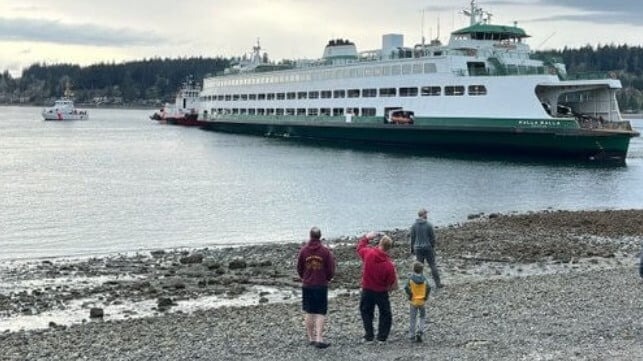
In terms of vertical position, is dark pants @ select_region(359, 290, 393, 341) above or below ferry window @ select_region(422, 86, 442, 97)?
below

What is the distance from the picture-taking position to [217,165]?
5431 cm

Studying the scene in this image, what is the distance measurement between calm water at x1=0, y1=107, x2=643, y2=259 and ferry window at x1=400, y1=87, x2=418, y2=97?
5769 millimetres

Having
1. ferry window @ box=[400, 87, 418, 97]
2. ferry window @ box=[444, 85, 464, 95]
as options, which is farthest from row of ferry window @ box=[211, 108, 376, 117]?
ferry window @ box=[444, 85, 464, 95]

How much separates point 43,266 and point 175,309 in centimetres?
663

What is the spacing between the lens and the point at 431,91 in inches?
2397

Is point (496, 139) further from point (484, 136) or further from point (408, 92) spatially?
point (408, 92)

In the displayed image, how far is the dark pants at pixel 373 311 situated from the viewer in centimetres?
1062

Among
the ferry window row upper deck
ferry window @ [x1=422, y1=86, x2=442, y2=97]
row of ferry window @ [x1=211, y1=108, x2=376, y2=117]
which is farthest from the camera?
row of ferry window @ [x1=211, y1=108, x2=376, y2=117]

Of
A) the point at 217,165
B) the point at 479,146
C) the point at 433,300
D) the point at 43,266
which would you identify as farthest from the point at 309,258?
the point at 479,146

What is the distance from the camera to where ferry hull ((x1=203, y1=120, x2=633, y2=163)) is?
171 feet

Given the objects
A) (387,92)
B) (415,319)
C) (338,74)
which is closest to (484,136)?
(387,92)

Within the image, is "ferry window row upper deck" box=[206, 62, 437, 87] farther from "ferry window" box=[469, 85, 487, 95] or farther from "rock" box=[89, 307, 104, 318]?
"rock" box=[89, 307, 104, 318]

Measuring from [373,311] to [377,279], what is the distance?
64cm

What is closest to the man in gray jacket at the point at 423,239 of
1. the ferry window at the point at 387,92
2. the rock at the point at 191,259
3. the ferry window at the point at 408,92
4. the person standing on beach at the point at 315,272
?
the person standing on beach at the point at 315,272
